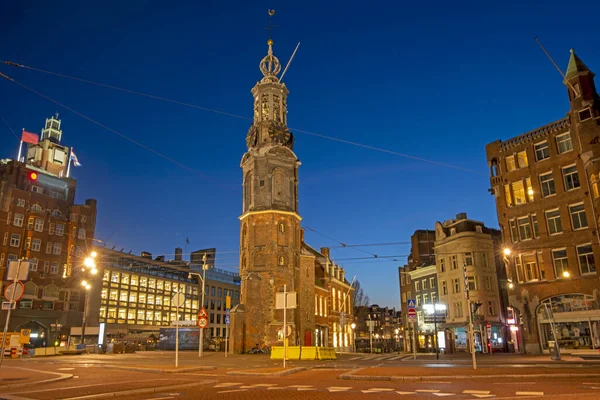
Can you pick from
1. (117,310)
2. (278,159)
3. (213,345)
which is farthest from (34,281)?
(278,159)

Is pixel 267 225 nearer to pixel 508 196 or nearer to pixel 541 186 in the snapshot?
pixel 508 196

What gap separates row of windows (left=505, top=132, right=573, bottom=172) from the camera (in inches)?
1513

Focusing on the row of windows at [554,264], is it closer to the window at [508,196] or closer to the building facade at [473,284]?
the window at [508,196]

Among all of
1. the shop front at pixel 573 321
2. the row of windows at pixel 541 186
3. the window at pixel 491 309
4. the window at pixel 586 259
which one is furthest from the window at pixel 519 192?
the window at pixel 491 309

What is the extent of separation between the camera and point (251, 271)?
5494cm

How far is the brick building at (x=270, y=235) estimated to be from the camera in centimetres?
5341

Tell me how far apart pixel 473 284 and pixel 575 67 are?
2586 centimetres

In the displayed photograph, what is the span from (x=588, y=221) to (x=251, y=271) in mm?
33969

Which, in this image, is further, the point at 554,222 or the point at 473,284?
the point at 473,284

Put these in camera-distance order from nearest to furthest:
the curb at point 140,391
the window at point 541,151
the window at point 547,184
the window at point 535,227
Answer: the curb at point 140,391 → the window at point 547,184 → the window at point 535,227 → the window at point 541,151

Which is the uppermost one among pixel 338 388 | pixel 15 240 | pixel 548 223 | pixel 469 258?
pixel 15 240

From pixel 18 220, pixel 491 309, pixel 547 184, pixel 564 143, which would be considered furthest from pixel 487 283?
pixel 18 220

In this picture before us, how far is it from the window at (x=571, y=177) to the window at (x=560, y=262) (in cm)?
506

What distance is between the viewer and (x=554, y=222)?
38250 mm
